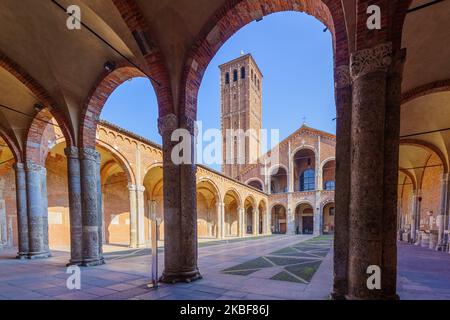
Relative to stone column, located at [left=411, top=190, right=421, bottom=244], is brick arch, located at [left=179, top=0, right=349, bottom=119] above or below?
above

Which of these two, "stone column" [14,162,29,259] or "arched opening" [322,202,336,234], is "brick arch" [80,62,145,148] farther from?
"arched opening" [322,202,336,234]

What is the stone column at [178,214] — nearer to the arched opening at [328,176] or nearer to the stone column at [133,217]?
the stone column at [133,217]

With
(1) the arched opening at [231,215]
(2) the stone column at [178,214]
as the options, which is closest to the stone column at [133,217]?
(2) the stone column at [178,214]

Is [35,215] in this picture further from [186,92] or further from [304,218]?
[304,218]

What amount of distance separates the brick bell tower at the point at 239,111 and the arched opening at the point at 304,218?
10358 millimetres

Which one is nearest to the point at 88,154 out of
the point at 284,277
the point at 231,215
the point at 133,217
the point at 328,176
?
the point at 284,277

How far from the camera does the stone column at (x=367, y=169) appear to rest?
301 centimetres

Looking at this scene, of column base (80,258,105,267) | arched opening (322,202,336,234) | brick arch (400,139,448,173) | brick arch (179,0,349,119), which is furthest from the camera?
arched opening (322,202,336,234)

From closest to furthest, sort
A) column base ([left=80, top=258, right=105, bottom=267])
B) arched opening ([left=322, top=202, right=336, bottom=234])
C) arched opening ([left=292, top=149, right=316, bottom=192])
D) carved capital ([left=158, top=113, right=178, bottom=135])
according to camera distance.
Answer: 1. carved capital ([left=158, top=113, right=178, bottom=135])
2. column base ([left=80, top=258, right=105, bottom=267])
3. arched opening ([left=322, top=202, right=336, bottom=234])
4. arched opening ([left=292, top=149, right=316, bottom=192])

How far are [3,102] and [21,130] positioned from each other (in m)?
1.21

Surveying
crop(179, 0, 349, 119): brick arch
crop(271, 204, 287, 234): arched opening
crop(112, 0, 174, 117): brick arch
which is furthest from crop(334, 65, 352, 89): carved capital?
crop(271, 204, 287, 234): arched opening

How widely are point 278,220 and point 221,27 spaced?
105ft

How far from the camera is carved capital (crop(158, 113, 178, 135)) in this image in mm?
5094
